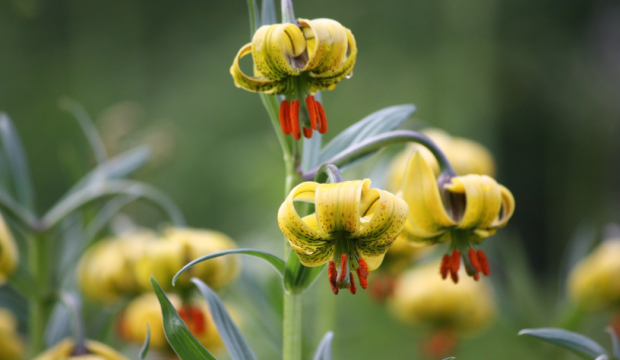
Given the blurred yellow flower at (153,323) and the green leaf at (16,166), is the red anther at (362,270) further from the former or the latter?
the green leaf at (16,166)

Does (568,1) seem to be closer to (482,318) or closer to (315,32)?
(482,318)

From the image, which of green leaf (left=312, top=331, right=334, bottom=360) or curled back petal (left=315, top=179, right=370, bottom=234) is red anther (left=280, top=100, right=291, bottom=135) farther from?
green leaf (left=312, top=331, right=334, bottom=360)

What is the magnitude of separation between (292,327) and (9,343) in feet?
1.98

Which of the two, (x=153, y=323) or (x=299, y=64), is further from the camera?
(x=153, y=323)

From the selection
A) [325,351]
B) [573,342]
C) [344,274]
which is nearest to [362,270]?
[344,274]

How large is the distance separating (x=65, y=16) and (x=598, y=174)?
2.94 metres

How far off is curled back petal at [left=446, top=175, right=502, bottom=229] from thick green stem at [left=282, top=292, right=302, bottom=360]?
16cm

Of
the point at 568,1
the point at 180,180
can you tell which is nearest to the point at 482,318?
the point at 180,180

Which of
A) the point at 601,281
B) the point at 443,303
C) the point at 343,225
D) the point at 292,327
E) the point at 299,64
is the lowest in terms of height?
the point at 443,303

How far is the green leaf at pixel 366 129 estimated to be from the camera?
0.54 m

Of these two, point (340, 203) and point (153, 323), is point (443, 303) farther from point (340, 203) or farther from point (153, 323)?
point (340, 203)

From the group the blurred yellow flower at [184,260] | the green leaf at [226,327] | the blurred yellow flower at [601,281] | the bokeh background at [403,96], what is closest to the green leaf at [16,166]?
the blurred yellow flower at [184,260]

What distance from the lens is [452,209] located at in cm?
52

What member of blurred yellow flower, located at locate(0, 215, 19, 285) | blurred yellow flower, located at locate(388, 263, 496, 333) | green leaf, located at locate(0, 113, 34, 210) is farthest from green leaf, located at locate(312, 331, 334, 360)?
blurred yellow flower, located at locate(388, 263, 496, 333)
